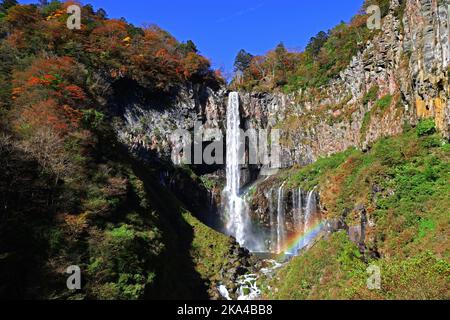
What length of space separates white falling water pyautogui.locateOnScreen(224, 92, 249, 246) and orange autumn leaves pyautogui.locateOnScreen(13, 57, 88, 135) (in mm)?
22104

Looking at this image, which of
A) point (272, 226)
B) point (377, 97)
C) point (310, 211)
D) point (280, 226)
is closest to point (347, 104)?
point (377, 97)

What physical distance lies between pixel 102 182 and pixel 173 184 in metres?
19.6

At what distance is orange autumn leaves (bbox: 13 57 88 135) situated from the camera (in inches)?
850

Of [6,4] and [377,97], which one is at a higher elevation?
[6,4]

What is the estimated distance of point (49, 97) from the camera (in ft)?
79.2

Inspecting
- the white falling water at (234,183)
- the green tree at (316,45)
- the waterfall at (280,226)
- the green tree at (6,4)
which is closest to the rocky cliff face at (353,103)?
the white falling water at (234,183)

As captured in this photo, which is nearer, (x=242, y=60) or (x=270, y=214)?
(x=270, y=214)

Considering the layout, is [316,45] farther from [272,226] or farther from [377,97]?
[272,226]

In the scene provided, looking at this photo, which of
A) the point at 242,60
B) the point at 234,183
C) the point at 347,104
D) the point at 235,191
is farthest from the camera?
the point at 242,60

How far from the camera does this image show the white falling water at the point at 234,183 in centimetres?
4075

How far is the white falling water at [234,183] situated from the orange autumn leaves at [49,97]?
2210 centimetres

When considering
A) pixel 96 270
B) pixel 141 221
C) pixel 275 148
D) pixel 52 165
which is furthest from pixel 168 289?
pixel 275 148

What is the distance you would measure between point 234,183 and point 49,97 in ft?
85.0

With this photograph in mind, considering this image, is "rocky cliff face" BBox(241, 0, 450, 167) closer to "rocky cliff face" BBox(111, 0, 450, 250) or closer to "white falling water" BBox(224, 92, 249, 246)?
"rocky cliff face" BBox(111, 0, 450, 250)
